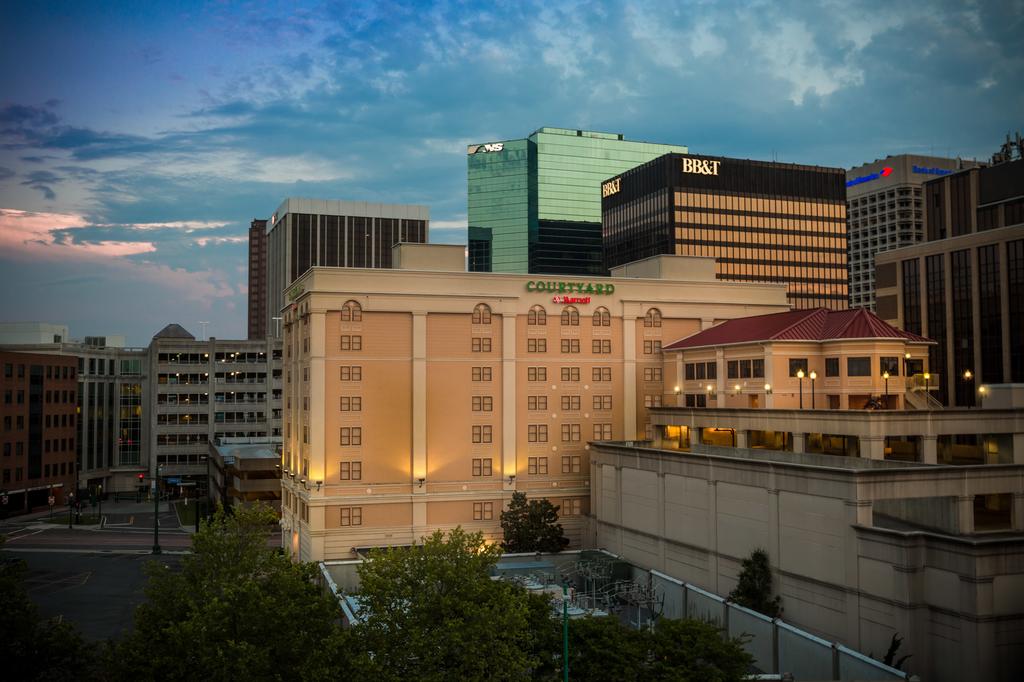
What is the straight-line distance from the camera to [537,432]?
3337 inches

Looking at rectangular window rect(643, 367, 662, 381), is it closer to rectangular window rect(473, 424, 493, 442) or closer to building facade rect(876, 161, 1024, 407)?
rectangular window rect(473, 424, 493, 442)

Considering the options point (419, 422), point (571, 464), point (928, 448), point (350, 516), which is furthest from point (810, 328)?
point (350, 516)

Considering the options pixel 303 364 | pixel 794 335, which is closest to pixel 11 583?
pixel 303 364

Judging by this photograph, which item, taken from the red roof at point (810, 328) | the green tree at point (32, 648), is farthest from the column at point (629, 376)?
the green tree at point (32, 648)

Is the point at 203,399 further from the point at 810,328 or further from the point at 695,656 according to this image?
the point at 695,656

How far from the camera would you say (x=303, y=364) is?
273ft

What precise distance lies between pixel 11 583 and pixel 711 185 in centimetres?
17534

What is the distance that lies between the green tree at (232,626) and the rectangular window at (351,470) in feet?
117

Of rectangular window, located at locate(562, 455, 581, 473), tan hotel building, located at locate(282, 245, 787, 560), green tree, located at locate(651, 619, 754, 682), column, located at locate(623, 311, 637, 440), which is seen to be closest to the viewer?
green tree, located at locate(651, 619, 754, 682)

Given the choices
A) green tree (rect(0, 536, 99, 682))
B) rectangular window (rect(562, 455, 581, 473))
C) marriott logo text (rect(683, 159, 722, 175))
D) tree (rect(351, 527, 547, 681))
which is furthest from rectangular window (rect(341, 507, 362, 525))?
marriott logo text (rect(683, 159, 722, 175))

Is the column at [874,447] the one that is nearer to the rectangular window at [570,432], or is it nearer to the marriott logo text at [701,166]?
the rectangular window at [570,432]

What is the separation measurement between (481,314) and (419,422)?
11650 mm

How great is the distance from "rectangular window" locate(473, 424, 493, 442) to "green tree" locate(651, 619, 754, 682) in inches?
1752

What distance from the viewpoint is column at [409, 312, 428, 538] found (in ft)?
262
